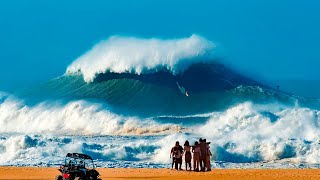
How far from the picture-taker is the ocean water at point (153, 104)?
32.9m

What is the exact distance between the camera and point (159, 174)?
1895 centimetres

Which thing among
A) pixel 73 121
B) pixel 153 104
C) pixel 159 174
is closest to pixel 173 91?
pixel 153 104

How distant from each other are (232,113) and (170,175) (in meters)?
17.9

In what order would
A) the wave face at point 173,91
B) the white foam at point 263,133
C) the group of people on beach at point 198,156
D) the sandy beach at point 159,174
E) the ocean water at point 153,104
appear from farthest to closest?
the wave face at point 173,91
the ocean water at point 153,104
the white foam at point 263,133
the group of people on beach at point 198,156
the sandy beach at point 159,174

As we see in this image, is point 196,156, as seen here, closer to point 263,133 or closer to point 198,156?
point 198,156

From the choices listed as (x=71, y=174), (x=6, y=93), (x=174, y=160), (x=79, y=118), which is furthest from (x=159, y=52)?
(x=71, y=174)

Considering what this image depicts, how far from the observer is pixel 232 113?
36156 mm

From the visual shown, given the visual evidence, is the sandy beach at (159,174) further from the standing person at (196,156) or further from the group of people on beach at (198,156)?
the standing person at (196,156)

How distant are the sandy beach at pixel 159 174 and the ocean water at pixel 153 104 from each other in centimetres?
646

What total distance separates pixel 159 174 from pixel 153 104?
2079 centimetres

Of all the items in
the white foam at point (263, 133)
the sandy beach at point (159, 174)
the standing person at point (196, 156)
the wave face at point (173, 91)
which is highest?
the wave face at point (173, 91)

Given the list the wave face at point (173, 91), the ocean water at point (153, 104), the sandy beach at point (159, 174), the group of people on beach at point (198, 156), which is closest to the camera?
the sandy beach at point (159, 174)

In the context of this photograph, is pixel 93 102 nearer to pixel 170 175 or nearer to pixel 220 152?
pixel 220 152

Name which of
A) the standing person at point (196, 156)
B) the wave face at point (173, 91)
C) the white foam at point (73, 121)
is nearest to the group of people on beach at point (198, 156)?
the standing person at point (196, 156)
